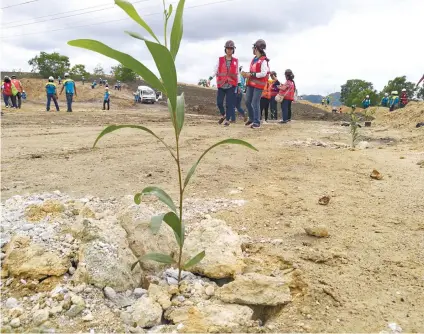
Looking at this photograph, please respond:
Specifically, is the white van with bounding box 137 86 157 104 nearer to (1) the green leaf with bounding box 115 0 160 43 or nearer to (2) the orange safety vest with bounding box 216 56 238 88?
(2) the orange safety vest with bounding box 216 56 238 88

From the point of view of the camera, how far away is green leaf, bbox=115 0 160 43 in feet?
4.84

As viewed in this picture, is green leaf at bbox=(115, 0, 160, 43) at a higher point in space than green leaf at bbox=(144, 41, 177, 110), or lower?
higher

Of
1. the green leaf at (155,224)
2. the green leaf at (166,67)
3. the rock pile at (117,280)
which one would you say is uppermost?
the green leaf at (166,67)

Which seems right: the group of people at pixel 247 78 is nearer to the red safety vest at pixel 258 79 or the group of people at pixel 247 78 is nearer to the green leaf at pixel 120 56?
the red safety vest at pixel 258 79

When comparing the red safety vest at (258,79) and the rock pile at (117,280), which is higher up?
the red safety vest at (258,79)

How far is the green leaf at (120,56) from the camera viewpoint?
1.45 m

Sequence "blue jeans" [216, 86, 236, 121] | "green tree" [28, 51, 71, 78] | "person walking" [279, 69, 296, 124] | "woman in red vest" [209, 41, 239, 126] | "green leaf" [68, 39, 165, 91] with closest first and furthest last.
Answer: "green leaf" [68, 39, 165, 91] → "woman in red vest" [209, 41, 239, 126] → "blue jeans" [216, 86, 236, 121] → "person walking" [279, 69, 296, 124] → "green tree" [28, 51, 71, 78]

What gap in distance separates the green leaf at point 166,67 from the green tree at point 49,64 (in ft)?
159

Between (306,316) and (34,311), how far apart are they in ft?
3.88

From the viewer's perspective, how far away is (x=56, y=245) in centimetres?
197

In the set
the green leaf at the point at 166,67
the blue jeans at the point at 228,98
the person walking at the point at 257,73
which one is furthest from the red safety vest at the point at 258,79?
the green leaf at the point at 166,67

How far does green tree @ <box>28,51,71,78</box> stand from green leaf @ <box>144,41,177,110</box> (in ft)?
159

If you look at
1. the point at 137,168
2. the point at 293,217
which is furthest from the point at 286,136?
the point at 293,217

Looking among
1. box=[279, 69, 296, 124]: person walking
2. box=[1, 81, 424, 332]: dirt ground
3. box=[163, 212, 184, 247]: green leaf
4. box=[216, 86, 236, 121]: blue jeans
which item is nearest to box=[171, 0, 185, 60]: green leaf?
box=[163, 212, 184, 247]: green leaf
